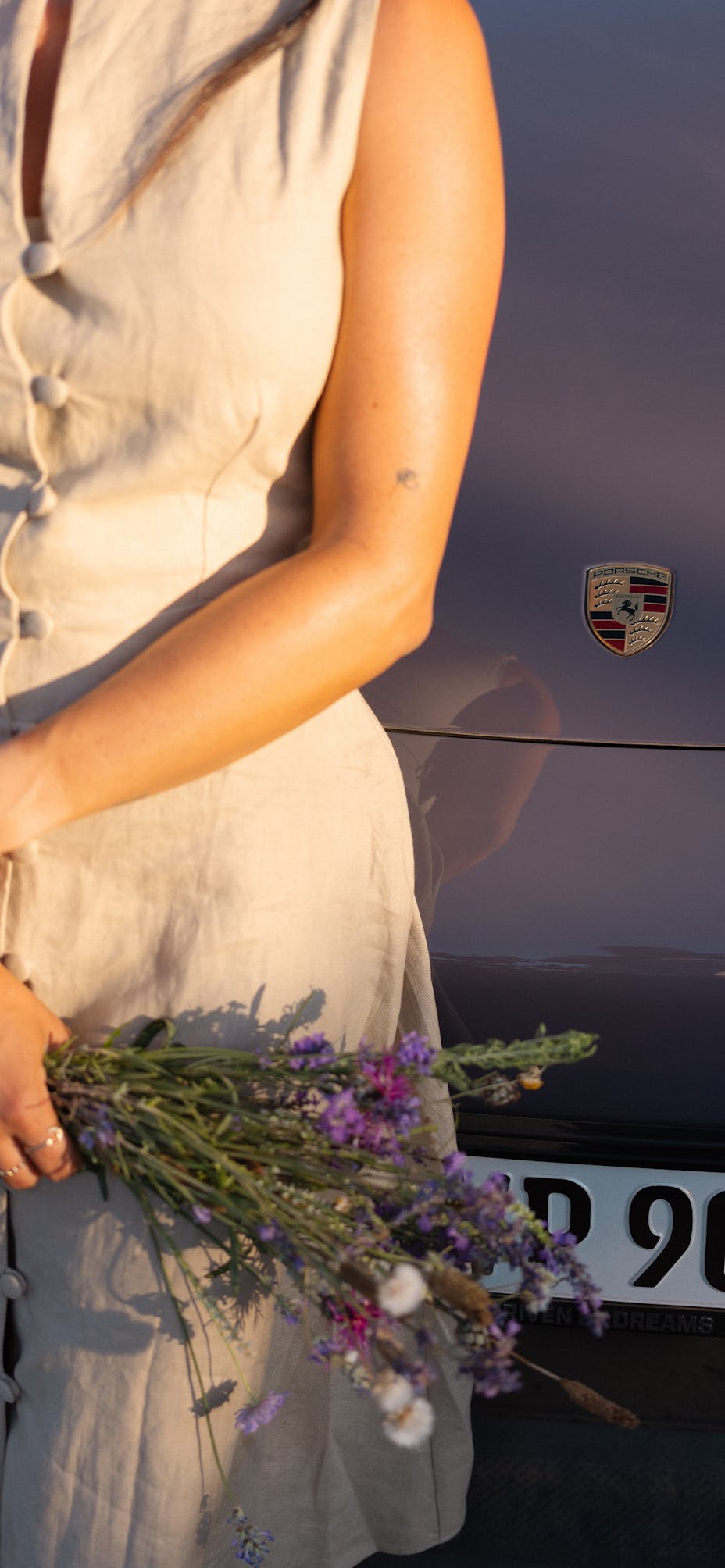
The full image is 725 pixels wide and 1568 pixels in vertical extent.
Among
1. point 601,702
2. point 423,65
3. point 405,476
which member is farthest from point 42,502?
point 601,702

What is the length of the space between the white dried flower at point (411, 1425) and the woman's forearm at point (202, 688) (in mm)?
484

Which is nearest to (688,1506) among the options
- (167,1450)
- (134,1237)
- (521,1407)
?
(521,1407)

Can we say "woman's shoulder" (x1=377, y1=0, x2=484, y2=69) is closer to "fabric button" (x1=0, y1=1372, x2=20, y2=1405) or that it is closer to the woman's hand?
the woman's hand

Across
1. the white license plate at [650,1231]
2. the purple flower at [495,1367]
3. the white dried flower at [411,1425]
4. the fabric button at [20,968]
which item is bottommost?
the white license plate at [650,1231]

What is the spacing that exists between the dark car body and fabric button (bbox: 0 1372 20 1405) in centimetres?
61

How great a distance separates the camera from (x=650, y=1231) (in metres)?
1.63

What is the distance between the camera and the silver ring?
1130 mm

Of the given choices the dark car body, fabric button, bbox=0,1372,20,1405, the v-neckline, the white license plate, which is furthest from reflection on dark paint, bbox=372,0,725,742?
fabric button, bbox=0,1372,20,1405

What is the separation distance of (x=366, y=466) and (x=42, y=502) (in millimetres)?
253

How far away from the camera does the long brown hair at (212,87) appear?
113 centimetres

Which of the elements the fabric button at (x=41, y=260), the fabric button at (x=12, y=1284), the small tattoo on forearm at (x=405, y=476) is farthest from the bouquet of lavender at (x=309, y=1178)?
the fabric button at (x=41, y=260)

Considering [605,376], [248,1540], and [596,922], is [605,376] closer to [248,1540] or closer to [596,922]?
[596,922]

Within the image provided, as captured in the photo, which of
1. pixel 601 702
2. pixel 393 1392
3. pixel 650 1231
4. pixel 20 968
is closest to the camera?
pixel 393 1392

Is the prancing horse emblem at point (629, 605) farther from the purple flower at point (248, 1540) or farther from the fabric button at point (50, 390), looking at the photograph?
the purple flower at point (248, 1540)
